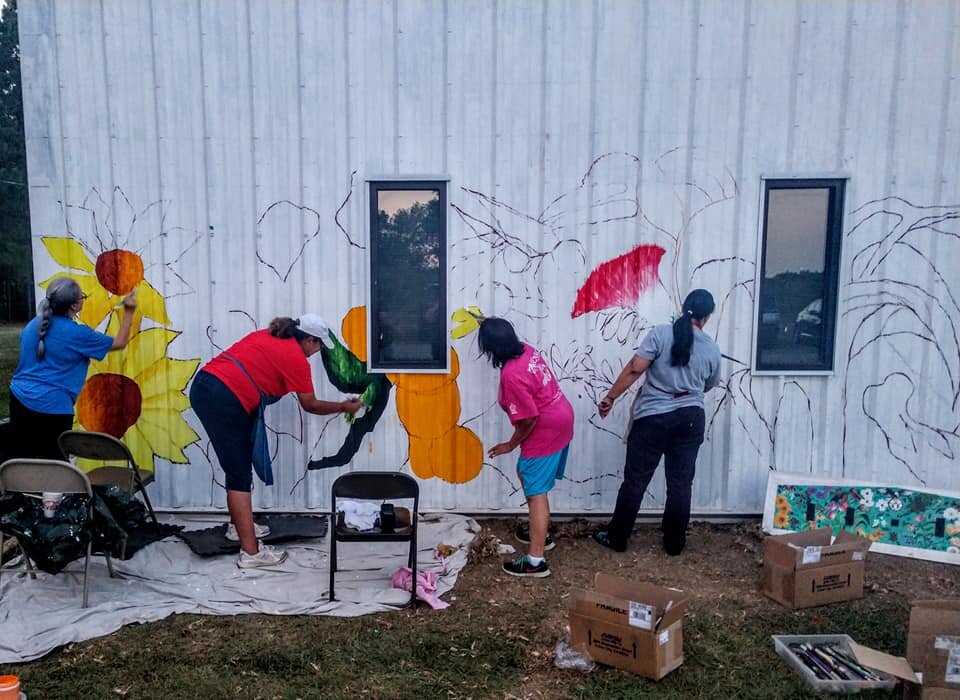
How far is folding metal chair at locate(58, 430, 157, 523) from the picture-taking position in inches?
162

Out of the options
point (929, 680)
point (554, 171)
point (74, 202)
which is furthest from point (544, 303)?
point (74, 202)

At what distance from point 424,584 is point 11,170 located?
2199cm

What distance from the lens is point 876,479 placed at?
4.76m

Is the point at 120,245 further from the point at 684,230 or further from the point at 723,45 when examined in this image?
the point at 723,45

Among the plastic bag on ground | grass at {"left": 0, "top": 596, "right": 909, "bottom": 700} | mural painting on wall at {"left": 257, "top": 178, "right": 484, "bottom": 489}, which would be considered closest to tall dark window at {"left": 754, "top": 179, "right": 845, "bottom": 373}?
grass at {"left": 0, "top": 596, "right": 909, "bottom": 700}

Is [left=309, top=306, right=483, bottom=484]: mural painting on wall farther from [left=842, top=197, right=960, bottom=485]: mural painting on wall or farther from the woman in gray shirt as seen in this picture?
[left=842, top=197, right=960, bottom=485]: mural painting on wall

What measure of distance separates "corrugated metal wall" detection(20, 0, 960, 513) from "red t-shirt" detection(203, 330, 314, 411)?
0.77 meters

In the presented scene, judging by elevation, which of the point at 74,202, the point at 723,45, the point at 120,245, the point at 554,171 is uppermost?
the point at 723,45

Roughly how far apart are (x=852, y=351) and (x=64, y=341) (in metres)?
5.72

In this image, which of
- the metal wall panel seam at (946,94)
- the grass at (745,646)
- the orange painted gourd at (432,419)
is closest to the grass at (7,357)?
the orange painted gourd at (432,419)

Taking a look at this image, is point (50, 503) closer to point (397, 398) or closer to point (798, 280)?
point (397, 398)

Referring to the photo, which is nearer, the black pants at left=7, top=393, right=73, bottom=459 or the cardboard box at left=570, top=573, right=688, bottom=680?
the cardboard box at left=570, top=573, right=688, bottom=680

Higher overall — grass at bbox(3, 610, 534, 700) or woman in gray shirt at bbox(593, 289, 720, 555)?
woman in gray shirt at bbox(593, 289, 720, 555)

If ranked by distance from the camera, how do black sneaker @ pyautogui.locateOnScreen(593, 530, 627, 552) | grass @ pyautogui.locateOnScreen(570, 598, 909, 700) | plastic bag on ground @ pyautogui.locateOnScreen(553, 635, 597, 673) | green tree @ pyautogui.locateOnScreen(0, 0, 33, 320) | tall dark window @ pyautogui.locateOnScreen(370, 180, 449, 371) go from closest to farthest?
grass @ pyautogui.locateOnScreen(570, 598, 909, 700), plastic bag on ground @ pyautogui.locateOnScreen(553, 635, 597, 673), black sneaker @ pyautogui.locateOnScreen(593, 530, 627, 552), tall dark window @ pyautogui.locateOnScreen(370, 180, 449, 371), green tree @ pyautogui.locateOnScreen(0, 0, 33, 320)
